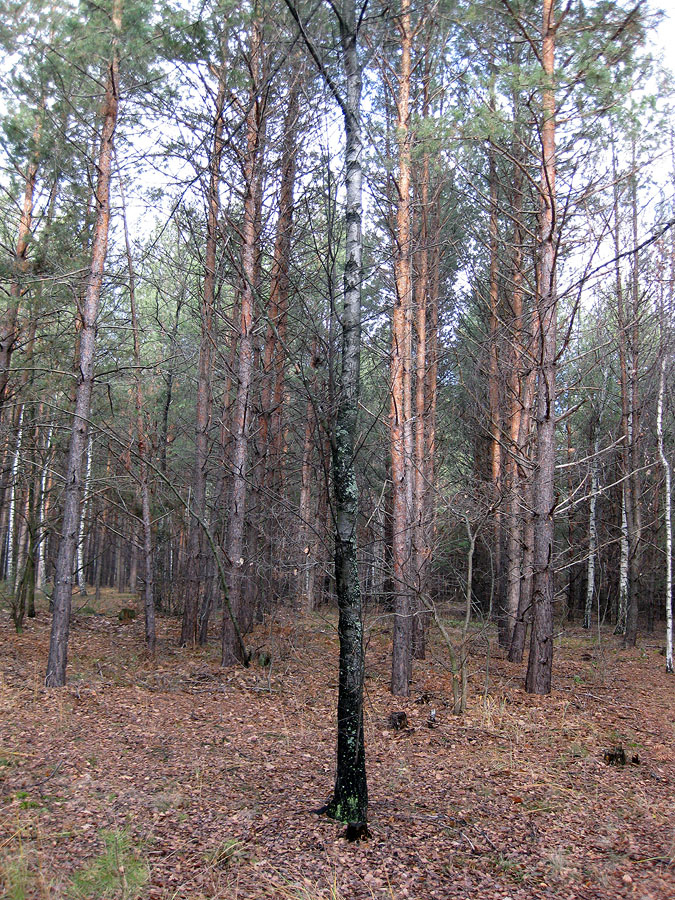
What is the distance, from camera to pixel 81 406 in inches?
306

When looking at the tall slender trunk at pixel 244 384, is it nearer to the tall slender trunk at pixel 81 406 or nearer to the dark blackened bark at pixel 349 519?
the tall slender trunk at pixel 81 406

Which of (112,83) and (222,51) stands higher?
(222,51)

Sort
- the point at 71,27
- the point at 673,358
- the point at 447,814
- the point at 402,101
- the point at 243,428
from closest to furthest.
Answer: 1. the point at 447,814
2. the point at 71,27
3. the point at 402,101
4. the point at 243,428
5. the point at 673,358

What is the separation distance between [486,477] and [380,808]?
1052 centimetres

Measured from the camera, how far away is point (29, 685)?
748 cm

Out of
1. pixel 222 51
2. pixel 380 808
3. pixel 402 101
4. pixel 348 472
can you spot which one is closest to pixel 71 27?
pixel 222 51

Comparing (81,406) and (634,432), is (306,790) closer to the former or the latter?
(81,406)

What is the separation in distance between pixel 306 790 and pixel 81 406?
5.41 metres

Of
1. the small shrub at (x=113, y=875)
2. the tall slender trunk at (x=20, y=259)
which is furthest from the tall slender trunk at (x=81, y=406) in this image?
the small shrub at (x=113, y=875)

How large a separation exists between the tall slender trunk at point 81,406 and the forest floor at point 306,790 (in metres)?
0.65

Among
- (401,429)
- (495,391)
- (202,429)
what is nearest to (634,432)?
(495,391)

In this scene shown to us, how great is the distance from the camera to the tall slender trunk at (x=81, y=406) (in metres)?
7.60

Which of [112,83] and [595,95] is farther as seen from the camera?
[112,83]

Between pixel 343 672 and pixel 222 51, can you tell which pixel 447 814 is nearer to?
pixel 343 672
